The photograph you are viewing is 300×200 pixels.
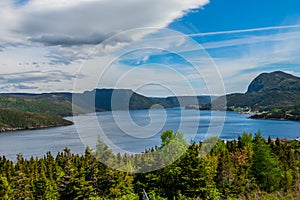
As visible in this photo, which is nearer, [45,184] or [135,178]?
[135,178]

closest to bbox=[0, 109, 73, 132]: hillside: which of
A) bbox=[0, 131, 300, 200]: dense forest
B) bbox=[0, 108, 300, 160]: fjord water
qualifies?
bbox=[0, 108, 300, 160]: fjord water

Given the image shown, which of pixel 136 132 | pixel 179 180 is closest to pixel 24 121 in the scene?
pixel 179 180

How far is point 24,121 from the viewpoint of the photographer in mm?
111875

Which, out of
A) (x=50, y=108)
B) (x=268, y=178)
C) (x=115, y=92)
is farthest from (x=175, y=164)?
(x=50, y=108)

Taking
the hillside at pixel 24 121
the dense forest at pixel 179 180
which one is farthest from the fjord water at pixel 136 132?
the hillside at pixel 24 121

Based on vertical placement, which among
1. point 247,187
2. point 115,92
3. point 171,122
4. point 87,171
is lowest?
point 247,187

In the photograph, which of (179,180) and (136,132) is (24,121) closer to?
(179,180)

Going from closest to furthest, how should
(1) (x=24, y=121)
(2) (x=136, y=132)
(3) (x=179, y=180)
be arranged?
(2) (x=136, y=132) → (3) (x=179, y=180) → (1) (x=24, y=121)

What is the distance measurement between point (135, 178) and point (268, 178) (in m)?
6.71

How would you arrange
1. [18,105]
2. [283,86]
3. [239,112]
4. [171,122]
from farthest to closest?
1. [283,86]
2. [18,105]
3. [239,112]
4. [171,122]

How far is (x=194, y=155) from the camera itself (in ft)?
43.6

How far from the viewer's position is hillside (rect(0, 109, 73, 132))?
108 m

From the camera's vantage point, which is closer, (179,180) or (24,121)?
(179,180)

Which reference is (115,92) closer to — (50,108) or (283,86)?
(50,108)
